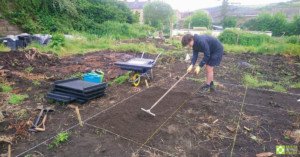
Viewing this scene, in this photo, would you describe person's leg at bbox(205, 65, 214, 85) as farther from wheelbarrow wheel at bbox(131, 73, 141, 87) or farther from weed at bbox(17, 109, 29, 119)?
weed at bbox(17, 109, 29, 119)

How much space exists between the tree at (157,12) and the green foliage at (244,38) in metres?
12.5

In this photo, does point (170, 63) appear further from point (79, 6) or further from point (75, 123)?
point (79, 6)

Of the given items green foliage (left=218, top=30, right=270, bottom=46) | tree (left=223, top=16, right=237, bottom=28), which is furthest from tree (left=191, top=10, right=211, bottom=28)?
green foliage (left=218, top=30, right=270, bottom=46)

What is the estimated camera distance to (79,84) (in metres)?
3.80

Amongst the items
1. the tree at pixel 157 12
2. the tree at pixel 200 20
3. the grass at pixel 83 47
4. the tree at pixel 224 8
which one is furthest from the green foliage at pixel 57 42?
the tree at pixel 224 8

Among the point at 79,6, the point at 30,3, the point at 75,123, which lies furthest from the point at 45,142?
the point at 79,6

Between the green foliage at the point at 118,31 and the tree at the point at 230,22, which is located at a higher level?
the tree at the point at 230,22

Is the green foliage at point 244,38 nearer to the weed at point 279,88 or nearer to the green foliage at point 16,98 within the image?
the weed at point 279,88

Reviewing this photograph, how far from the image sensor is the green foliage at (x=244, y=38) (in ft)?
44.1

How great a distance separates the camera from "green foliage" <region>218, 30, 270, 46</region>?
44.1 feet

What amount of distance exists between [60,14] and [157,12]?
52.9 ft

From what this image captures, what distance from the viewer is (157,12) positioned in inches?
1031

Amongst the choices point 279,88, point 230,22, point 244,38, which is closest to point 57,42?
point 279,88

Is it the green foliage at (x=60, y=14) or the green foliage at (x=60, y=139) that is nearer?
the green foliage at (x=60, y=139)
